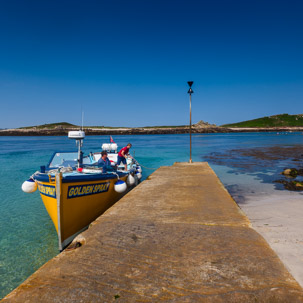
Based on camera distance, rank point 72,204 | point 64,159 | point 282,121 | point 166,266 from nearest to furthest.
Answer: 1. point 166,266
2. point 72,204
3. point 64,159
4. point 282,121

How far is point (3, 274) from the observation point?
17.6 feet

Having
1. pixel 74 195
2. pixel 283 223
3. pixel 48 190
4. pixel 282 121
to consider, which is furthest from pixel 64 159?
pixel 282 121

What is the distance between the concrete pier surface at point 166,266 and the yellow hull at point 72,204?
1452mm

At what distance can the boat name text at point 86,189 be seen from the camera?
6.04 m

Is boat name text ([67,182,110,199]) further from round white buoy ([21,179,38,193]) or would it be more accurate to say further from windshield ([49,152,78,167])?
windshield ([49,152,78,167])

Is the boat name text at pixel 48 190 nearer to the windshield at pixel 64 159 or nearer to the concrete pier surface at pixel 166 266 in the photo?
the concrete pier surface at pixel 166 266

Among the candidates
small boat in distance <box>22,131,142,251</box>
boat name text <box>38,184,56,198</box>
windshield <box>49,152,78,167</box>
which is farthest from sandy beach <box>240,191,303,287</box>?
windshield <box>49,152,78,167</box>

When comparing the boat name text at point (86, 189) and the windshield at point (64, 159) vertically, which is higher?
the windshield at point (64, 159)

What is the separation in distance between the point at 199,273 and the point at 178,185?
20.3 ft

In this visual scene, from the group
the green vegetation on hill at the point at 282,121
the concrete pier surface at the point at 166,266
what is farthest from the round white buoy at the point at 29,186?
the green vegetation on hill at the point at 282,121

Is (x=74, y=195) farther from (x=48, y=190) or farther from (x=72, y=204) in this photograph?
(x=48, y=190)

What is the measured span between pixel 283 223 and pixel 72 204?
621 centimetres

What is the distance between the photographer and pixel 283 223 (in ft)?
21.1

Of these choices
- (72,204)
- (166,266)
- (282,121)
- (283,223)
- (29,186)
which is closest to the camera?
(166,266)
